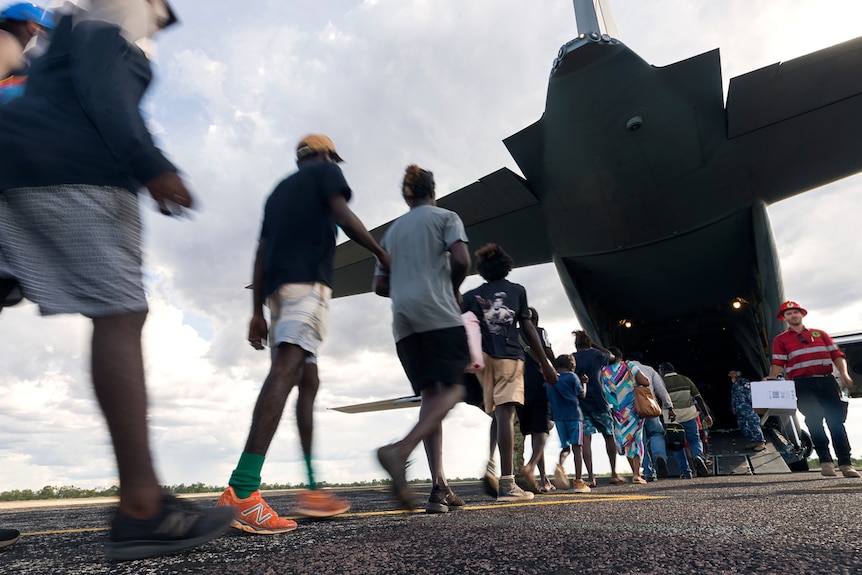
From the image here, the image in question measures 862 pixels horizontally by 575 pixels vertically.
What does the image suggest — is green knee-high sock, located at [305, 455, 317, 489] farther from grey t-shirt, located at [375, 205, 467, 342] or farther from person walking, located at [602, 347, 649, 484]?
person walking, located at [602, 347, 649, 484]

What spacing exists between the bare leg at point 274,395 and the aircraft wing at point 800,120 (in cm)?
780

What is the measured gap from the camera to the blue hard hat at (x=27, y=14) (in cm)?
167

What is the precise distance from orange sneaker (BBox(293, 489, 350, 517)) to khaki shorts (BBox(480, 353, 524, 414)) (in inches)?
60.1

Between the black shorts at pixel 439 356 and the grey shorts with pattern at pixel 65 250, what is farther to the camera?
the black shorts at pixel 439 356

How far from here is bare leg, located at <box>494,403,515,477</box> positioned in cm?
342

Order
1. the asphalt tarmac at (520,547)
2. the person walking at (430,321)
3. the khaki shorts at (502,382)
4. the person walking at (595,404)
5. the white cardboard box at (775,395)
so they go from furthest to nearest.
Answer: the person walking at (595,404), the white cardboard box at (775,395), the khaki shorts at (502,382), the person walking at (430,321), the asphalt tarmac at (520,547)

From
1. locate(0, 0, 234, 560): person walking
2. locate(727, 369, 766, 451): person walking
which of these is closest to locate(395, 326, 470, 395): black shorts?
locate(0, 0, 234, 560): person walking

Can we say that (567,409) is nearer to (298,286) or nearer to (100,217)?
(298,286)

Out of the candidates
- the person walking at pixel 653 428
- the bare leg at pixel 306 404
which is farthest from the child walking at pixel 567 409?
the bare leg at pixel 306 404

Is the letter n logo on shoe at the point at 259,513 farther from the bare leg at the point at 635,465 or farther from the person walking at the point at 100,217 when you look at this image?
the bare leg at the point at 635,465

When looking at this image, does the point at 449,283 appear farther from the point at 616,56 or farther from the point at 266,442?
the point at 616,56

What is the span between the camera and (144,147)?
1.35 meters

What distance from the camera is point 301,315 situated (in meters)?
2.13

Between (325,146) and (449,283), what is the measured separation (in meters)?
0.92
